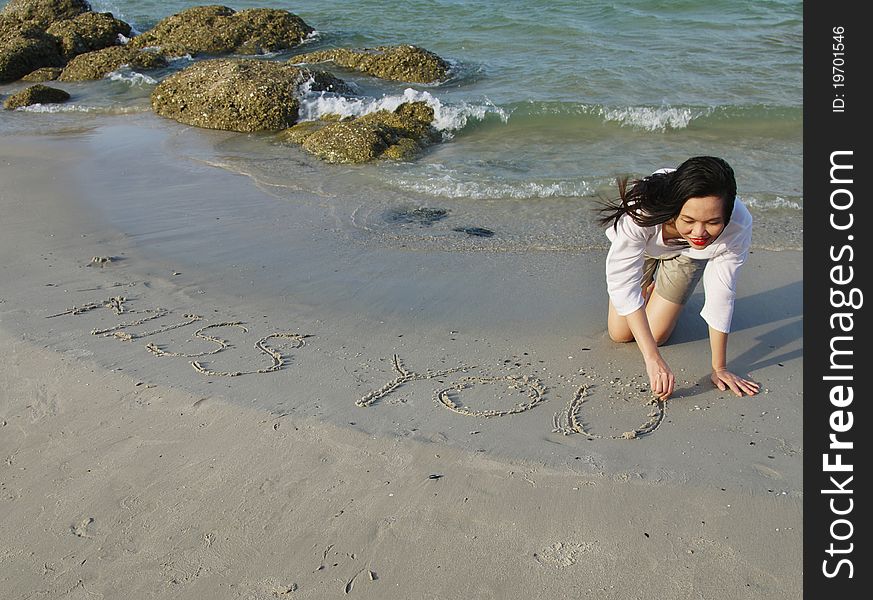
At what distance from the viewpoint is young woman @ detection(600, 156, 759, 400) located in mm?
3076

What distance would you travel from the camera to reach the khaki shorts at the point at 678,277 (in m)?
3.86

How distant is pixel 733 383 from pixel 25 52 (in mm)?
11819

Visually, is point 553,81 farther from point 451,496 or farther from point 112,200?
point 451,496

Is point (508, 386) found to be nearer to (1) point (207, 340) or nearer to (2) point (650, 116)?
(1) point (207, 340)

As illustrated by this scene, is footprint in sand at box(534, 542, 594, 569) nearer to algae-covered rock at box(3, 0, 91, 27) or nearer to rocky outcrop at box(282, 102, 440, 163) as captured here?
rocky outcrop at box(282, 102, 440, 163)

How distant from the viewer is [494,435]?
323 cm

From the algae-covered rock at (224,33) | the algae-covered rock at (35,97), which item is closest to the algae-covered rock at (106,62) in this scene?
the algae-covered rock at (224,33)

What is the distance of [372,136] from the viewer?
7.48 m

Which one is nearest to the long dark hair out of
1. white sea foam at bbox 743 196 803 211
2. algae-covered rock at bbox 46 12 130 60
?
white sea foam at bbox 743 196 803 211

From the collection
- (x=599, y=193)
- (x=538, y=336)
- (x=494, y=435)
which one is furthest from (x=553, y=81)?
(x=494, y=435)

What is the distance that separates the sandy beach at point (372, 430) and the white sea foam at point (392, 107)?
332cm

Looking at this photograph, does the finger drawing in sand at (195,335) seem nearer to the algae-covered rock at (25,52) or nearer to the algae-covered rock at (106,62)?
the algae-covered rock at (106,62)
